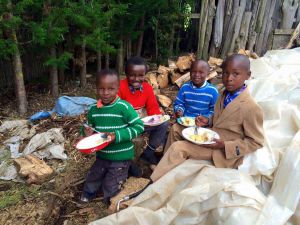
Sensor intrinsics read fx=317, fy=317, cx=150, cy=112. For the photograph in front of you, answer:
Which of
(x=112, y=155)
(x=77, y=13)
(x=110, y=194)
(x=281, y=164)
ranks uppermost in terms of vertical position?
(x=77, y=13)

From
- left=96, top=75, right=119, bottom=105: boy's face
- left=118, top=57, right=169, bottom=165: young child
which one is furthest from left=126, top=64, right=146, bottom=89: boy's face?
left=96, top=75, right=119, bottom=105: boy's face

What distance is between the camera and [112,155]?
2.71 meters

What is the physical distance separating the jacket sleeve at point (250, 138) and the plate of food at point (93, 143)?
0.93 m

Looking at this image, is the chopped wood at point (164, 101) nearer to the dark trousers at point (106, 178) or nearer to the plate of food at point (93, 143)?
the dark trousers at point (106, 178)

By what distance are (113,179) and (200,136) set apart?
0.84 metres

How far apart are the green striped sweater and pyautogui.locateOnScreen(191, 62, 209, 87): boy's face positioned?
88 centimetres

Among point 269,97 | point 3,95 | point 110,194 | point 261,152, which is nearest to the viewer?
point 261,152

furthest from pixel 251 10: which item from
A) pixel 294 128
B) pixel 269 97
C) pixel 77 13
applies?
pixel 294 128

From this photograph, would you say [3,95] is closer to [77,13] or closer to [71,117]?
[71,117]

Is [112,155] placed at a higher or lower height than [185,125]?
lower

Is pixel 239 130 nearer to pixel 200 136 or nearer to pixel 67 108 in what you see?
pixel 200 136

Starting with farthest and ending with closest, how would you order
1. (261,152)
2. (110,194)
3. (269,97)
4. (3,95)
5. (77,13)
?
(3,95)
(77,13)
(269,97)
(110,194)
(261,152)

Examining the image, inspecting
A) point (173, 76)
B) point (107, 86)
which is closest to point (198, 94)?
point (107, 86)

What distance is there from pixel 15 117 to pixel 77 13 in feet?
5.21
